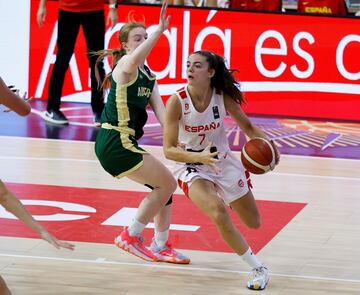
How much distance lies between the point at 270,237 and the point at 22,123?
18.1 ft

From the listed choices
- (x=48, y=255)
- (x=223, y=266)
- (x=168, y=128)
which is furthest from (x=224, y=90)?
(x=48, y=255)

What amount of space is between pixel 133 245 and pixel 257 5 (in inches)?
275

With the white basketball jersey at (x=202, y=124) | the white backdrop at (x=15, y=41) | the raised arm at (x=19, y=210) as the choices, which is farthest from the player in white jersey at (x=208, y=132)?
the white backdrop at (x=15, y=41)

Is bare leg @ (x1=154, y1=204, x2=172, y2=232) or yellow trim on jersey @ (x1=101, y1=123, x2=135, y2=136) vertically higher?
yellow trim on jersey @ (x1=101, y1=123, x2=135, y2=136)

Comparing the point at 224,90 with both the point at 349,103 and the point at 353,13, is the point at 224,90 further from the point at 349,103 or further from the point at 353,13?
the point at 353,13

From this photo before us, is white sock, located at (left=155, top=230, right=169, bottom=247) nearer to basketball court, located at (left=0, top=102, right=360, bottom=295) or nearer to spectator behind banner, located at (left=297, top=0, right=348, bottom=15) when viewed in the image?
basketball court, located at (left=0, top=102, right=360, bottom=295)

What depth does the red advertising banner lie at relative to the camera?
12.8 m

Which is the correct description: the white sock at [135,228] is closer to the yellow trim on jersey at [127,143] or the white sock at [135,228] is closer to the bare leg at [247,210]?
the yellow trim on jersey at [127,143]

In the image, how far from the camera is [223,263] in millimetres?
7312

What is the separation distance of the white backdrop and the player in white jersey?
6.90 meters

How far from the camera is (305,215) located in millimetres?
8719

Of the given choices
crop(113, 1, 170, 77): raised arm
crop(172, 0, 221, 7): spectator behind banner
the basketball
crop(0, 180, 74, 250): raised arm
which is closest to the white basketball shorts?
the basketball

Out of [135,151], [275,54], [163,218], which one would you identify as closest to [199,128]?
[135,151]

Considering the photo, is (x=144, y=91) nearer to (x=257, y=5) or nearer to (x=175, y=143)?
(x=175, y=143)
